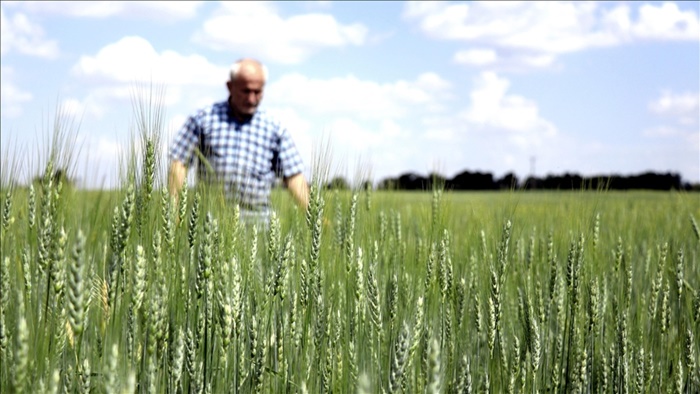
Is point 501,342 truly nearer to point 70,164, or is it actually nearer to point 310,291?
point 310,291

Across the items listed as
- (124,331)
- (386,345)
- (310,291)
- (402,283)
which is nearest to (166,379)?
(124,331)

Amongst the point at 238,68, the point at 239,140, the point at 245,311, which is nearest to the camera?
the point at 245,311

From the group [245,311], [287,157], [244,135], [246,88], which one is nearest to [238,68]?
[246,88]

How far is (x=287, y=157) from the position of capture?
5410 mm

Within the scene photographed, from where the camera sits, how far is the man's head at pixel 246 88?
5.22m

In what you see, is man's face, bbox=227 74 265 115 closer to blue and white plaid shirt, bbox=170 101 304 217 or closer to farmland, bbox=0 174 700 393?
blue and white plaid shirt, bbox=170 101 304 217

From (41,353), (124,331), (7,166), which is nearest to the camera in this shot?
(41,353)

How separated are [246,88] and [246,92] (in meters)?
0.03

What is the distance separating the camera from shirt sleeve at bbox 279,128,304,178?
5385 mm

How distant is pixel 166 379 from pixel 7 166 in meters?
0.73

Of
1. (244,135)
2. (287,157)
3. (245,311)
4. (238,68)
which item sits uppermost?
(238,68)

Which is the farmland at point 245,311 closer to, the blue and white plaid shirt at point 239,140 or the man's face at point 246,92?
the blue and white plaid shirt at point 239,140

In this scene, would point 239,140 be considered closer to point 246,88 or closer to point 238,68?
point 246,88

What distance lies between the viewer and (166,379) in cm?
191
